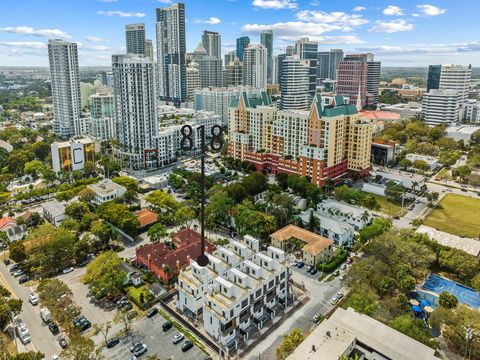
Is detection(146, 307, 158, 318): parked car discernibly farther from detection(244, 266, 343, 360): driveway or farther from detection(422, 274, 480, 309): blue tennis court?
detection(422, 274, 480, 309): blue tennis court

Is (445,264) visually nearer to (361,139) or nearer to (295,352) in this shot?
(295,352)

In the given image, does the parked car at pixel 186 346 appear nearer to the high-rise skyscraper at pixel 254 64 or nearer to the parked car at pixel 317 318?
the parked car at pixel 317 318

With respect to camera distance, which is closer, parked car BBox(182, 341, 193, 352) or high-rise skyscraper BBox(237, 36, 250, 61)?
parked car BBox(182, 341, 193, 352)

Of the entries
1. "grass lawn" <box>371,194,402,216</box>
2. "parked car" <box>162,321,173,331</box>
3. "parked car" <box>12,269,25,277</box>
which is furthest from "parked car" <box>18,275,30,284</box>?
"grass lawn" <box>371,194,402,216</box>

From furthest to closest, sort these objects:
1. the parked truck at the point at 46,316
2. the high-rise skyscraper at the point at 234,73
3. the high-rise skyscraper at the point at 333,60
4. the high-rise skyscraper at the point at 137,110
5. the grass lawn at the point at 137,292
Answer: the high-rise skyscraper at the point at 333,60 < the high-rise skyscraper at the point at 234,73 < the high-rise skyscraper at the point at 137,110 < the grass lawn at the point at 137,292 < the parked truck at the point at 46,316

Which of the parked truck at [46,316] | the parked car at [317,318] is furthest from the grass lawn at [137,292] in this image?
the parked car at [317,318]

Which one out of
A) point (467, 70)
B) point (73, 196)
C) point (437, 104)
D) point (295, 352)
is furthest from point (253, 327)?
point (467, 70)
